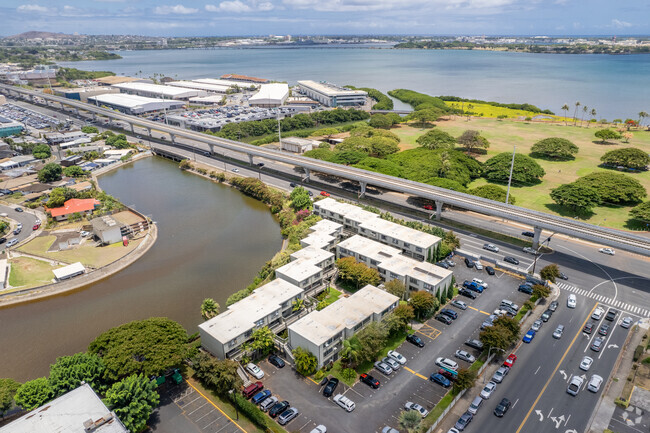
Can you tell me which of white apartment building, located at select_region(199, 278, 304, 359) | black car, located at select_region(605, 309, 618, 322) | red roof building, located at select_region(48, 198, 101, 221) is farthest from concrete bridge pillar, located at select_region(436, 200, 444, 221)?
red roof building, located at select_region(48, 198, 101, 221)

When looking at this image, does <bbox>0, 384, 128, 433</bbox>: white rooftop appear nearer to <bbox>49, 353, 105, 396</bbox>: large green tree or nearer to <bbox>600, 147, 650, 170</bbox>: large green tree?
<bbox>49, 353, 105, 396</bbox>: large green tree

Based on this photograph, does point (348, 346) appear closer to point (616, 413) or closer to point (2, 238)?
Result: point (616, 413)

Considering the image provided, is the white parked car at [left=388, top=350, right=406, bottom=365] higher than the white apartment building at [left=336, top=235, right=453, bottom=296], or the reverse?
the white apartment building at [left=336, top=235, right=453, bottom=296]

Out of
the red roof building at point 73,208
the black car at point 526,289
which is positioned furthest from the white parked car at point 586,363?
the red roof building at point 73,208

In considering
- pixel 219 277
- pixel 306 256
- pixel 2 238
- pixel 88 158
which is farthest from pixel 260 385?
pixel 88 158

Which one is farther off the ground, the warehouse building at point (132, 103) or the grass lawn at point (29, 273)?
the warehouse building at point (132, 103)

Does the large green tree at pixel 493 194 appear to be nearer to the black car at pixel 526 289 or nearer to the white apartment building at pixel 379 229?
the white apartment building at pixel 379 229

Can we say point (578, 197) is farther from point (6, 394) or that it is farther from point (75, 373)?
point (6, 394)
